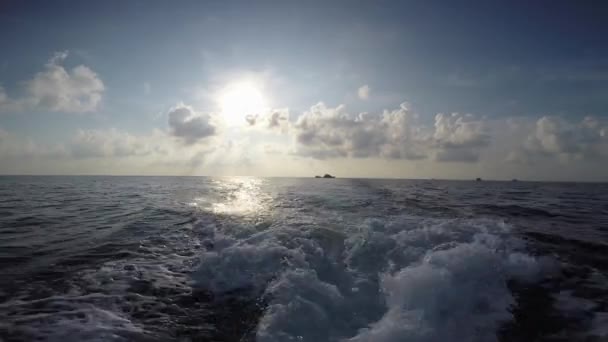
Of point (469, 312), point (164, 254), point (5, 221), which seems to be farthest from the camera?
point (5, 221)

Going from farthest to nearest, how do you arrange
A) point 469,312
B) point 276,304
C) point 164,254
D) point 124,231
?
point 124,231 < point 164,254 < point 276,304 < point 469,312

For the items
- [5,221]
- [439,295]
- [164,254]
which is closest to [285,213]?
[164,254]

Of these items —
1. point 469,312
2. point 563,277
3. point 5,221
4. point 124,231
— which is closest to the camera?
point 469,312

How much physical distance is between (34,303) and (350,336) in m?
6.46

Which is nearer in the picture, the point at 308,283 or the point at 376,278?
the point at 308,283

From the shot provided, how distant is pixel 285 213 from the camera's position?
15.4m

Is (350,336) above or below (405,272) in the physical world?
below

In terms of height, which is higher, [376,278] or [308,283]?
[308,283]

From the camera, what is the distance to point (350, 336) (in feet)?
17.1

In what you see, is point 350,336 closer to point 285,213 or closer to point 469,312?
point 469,312

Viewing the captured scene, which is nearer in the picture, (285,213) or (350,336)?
(350,336)

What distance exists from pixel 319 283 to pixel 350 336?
1746 mm

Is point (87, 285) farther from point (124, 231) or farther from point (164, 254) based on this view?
point (124, 231)

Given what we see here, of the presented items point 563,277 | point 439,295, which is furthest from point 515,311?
point 563,277
